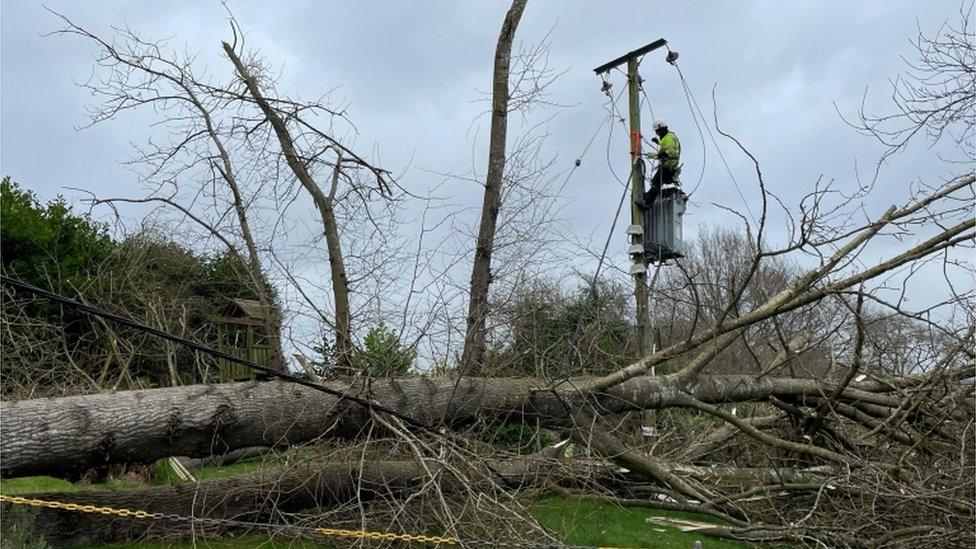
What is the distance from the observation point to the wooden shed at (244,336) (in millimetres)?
8099

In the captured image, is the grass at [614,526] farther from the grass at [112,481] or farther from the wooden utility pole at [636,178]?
the wooden utility pole at [636,178]

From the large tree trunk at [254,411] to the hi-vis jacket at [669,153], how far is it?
3.50 m

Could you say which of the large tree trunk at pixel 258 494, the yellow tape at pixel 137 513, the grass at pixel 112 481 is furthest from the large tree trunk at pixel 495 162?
the yellow tape at pixel 137 513

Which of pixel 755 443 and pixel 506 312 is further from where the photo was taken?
pixel 755 443

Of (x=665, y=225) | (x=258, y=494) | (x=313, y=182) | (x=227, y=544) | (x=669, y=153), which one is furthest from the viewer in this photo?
(x=665, y=225)

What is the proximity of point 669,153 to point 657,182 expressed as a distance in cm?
39

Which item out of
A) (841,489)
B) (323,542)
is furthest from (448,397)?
(841,489)

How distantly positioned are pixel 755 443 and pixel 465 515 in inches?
129

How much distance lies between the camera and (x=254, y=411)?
582 cm

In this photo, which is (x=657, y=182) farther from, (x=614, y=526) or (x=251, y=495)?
(x=251, y=495)

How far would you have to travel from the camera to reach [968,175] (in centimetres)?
743

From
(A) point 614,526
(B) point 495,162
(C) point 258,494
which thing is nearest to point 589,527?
(A) point 614,526

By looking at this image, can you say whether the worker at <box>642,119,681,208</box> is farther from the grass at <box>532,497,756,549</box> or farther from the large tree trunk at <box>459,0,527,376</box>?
the grass at <box>532,497,756,549</box>

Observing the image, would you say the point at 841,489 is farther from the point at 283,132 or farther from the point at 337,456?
the point at 283,132
